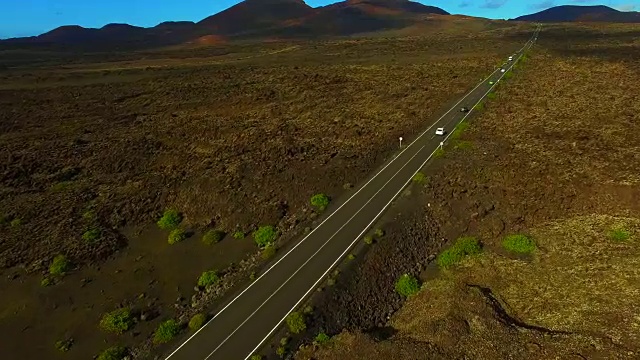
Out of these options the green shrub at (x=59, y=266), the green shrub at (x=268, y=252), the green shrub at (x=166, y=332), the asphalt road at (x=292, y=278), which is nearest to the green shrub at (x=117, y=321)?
the green shrub at (x=166, y=332)

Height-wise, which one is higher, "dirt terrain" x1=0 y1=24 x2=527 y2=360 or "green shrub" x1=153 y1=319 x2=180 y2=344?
"dirt terrain" x1=0 y1=24 x2=527 y2=360

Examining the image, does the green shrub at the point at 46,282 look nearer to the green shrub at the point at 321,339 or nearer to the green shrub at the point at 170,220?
the green shrub at the point at 170,220

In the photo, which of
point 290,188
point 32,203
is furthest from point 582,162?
point 32,203

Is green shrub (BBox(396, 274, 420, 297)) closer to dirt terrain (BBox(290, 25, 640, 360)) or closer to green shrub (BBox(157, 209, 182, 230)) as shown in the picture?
dirt terrain (BBox(290, 25, 640, 360))

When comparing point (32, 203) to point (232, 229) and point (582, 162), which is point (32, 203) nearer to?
point (232, 229)

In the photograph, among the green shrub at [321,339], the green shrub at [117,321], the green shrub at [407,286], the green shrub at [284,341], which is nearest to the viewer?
the green shrub at [284,341]

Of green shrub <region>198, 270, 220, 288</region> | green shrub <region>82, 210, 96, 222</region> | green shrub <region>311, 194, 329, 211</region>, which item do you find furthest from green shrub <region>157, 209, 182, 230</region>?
green shrub <region>311, 194, 329, 211</region>
